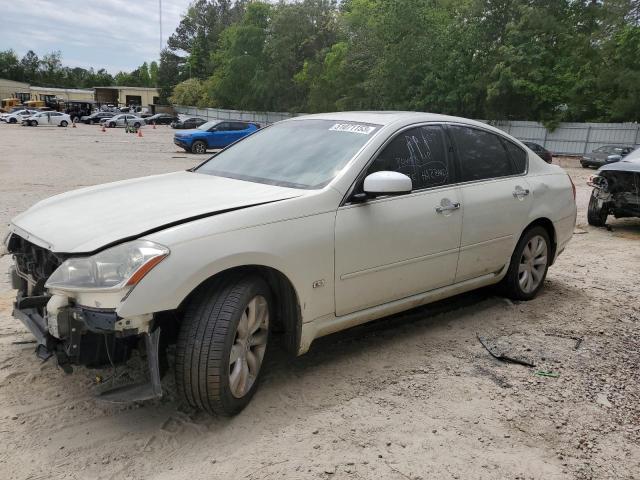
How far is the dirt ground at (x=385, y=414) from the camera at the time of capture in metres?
2.65

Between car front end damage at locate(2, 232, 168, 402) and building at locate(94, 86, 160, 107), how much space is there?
100.0m

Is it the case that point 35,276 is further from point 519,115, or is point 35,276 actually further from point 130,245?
point 519,115

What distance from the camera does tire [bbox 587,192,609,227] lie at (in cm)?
918

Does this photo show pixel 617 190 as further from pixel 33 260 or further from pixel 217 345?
pixel 33 260

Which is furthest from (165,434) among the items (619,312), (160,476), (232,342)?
(619,312)

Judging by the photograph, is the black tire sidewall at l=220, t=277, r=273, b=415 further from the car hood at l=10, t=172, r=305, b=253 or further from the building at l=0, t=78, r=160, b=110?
the building at l=0, t=78, r=160, b=110

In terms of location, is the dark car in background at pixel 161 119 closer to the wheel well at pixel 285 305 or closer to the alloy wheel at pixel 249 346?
the wheel well at pixel 285 305

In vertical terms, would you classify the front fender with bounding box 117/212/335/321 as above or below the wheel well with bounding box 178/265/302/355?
above

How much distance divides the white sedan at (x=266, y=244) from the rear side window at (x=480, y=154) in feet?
0.05

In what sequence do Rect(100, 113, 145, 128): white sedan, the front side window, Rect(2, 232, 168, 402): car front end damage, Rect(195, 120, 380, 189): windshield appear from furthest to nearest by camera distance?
1. Rect(100, 113, 145, 128): white sedan
2. the front side window
3. Rect(195, 120, 380, 189): windshield
4. Rect(2, 232, 168, 402): car front end damage

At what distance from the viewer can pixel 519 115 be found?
3947cm

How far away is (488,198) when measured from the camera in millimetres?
4406

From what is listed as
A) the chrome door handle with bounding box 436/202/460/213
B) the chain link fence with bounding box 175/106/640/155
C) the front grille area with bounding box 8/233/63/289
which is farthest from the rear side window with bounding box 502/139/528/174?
the chain link fence with bounding box 175/106/640/155

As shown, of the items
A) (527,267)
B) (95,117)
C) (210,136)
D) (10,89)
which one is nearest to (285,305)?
(527,267)
